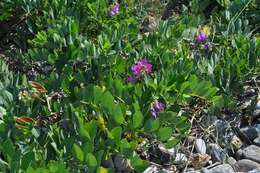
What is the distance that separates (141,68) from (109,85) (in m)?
0.18

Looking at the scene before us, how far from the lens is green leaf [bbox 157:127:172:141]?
1796 millimetres

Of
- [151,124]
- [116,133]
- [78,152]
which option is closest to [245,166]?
[151,124]

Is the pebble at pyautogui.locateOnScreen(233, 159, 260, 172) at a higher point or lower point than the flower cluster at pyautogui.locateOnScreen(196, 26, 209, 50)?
lower

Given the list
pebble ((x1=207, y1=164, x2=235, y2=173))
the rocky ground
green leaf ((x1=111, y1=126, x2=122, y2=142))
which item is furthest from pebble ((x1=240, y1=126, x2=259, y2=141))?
green leaf ((x1=111, y1=126, x2=122, y2=142))

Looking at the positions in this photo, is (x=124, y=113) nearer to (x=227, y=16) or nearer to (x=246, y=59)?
(x=246, y=59)

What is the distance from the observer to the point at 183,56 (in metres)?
2.29

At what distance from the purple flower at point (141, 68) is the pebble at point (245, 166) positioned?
1.56ft

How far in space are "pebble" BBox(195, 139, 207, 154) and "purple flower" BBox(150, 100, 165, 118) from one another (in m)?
0.22

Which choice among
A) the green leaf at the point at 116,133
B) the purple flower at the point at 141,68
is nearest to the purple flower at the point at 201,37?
the purple flower at the point at 141,68

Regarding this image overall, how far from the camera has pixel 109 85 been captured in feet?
6.50

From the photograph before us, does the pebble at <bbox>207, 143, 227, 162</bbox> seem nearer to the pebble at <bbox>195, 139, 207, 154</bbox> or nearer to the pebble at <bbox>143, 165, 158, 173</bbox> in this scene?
the pebble at <bbox>195, 139, 207, 154</bbox>

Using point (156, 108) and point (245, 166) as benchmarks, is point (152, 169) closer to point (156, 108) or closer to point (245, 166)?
point (156, 108)

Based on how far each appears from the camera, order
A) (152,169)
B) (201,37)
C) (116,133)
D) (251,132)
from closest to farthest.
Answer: (116,133) → (152,169) → (251,132) → (201,37)

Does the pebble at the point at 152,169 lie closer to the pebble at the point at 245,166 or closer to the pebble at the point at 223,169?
the pebble at the point at 223,169
